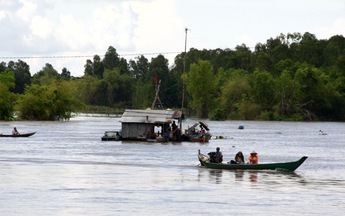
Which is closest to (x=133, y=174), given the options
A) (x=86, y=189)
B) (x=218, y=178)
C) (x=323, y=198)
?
(x=218, y=178)

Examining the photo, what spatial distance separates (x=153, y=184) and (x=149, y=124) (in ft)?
127

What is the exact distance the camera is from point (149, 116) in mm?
87312

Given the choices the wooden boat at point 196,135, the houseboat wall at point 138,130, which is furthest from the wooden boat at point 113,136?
the wooden boat at point 196,135

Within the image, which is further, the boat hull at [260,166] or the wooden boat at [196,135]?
the wooden boat at [196,135]

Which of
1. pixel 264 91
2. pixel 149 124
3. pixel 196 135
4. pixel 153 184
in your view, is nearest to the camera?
pixel 153 184

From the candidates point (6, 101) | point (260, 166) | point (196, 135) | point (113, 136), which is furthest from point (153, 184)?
point (6, 101)

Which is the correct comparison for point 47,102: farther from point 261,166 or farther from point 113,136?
point 261,166

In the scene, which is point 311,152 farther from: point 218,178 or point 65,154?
point 218,178

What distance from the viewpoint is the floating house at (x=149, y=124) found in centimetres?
8731

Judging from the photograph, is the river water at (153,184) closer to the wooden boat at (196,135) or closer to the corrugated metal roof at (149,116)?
the corrugated metal roof at (149,116)

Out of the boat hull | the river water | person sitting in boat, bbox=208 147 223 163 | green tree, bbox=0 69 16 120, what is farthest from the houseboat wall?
green tree, bbox=0 69 16 120

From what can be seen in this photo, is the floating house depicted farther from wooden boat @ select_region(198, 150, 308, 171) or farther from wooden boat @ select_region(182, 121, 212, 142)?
wooden boat @ select_region(198, 150, 308, 171)

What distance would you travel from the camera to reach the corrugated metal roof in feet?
286

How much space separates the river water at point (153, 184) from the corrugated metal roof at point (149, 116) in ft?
14.6
